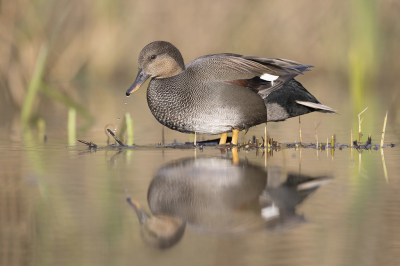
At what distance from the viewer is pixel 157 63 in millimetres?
4773

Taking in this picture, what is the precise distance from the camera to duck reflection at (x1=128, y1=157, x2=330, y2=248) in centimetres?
219

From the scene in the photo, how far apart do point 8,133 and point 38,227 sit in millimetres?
3503

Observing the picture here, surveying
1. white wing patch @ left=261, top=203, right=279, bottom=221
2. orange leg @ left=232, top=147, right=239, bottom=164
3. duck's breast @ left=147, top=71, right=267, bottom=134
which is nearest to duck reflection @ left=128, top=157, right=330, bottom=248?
white wing patch @ left=261, top=203, right=279, bottom=221

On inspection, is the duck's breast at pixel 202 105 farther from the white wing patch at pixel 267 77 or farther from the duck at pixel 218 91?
the white wing patch at pixel 267 77

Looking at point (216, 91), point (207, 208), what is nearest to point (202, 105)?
point (216, 91)

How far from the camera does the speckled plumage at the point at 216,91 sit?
4.51 metres

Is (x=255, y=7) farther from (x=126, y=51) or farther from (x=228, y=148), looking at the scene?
(x=228, y=148)

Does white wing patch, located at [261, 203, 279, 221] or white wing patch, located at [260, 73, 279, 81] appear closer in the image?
white wing patch, located at [261, 203, 279, 221]

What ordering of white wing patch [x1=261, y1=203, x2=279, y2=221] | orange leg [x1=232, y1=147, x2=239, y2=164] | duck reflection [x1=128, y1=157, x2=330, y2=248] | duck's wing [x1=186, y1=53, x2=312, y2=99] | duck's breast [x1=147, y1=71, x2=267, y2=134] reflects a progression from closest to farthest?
1. duck reflection [x1=128, y1=157, x2=330, y2=248]
2. white wing patch [x1=261, y1=203, x2=279, y2=221]
3. orange leg [x1=232, y1=147, x2=239, y2=164]
4. duck's breast [x1=147, y1=71, x2=267, y2=134]
5. duck's wing [x1=186, y1=53, x2=312, y2=99]

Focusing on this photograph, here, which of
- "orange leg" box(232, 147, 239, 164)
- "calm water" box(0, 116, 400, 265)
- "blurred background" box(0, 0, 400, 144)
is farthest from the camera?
"blurred background" box(0, 0, 400, 144)

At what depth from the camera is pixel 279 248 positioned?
192 centimetres

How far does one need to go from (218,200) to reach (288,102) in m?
2.52

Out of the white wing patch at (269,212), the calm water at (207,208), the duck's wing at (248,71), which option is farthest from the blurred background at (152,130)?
the duck's wing at (248,71)

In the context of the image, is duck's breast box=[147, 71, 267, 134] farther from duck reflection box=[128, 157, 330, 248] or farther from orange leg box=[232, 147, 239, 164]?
duck reflection box=[128, 157, 330, 248]
